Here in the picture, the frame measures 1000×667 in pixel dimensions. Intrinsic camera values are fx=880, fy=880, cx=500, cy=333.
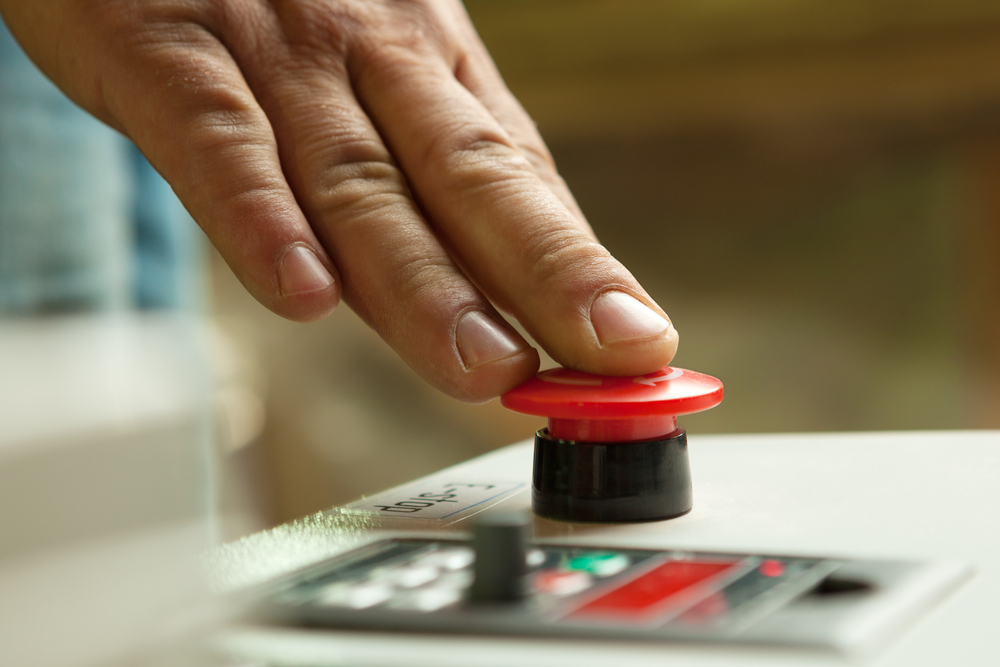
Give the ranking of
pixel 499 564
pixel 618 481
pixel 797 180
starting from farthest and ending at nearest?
pixel 797 180
pixel 618 481
pixel 499 564

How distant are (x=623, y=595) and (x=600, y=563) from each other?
35mm

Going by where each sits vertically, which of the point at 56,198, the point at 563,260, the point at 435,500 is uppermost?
the point at 56,198

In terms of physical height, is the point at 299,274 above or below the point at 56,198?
below

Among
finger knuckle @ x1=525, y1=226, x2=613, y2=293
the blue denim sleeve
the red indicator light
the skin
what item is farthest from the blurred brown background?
the red indicator light

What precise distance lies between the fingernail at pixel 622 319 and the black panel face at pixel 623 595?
93mm

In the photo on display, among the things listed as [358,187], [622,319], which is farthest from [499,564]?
[358,187]

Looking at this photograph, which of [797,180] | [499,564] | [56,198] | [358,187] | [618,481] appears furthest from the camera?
[797,180]

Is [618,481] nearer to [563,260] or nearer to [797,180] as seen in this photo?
[563,260]

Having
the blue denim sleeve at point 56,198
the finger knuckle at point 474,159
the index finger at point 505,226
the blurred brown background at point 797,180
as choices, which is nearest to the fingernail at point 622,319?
the index finger at point 505,226

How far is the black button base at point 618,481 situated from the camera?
0.34 meters

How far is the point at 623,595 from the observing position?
236 millimetres

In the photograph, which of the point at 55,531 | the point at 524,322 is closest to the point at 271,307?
the point at 524,322

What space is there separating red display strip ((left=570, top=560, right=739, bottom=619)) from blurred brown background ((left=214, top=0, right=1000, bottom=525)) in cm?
151

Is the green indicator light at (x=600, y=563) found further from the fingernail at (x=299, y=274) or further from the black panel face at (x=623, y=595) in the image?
the fingernail at (x=299, y=274)
